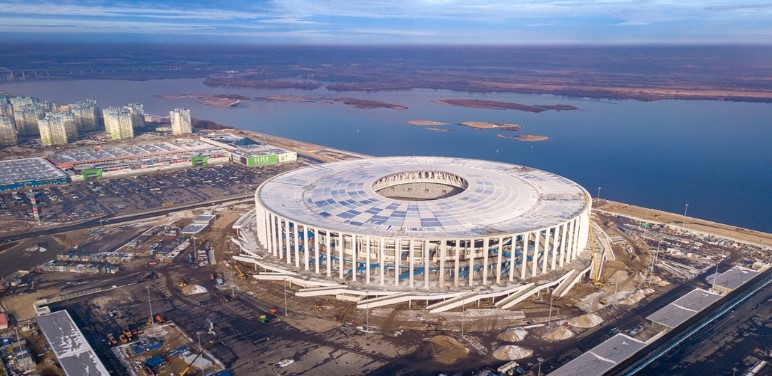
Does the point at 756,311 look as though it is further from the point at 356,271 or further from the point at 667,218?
the point at 356,271

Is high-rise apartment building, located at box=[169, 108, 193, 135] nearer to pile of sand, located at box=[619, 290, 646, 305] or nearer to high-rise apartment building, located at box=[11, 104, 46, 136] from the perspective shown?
high-rise apartment building, located at box=[11, 104, 46, 136]

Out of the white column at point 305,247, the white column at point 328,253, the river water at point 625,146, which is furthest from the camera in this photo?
the river water at point 625,146

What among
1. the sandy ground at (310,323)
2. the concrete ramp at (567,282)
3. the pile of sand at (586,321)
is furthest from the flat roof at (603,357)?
the sandy ground at (310,323)

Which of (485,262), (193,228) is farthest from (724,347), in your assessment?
(193,228)

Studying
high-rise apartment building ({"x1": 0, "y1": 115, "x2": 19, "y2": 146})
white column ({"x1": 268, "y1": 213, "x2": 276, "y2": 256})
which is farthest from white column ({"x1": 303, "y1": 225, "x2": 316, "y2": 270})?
high-rise apartment building ({"x1": 0, "y1": 115, "x2": 19, "y2": 146})

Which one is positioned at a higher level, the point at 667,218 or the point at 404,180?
the point at 404,180

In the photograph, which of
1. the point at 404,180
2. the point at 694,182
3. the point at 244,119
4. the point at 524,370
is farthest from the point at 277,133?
the point at 524,370

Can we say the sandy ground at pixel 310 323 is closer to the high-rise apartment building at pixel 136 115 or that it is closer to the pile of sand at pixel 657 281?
the pile of sand at pixel 657 281
